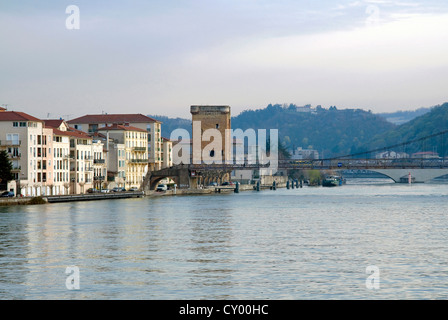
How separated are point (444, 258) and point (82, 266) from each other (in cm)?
1589

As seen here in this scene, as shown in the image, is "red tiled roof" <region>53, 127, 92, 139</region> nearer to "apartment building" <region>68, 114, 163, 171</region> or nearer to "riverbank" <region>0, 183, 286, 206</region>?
"riverbank" <region>0, 183, 286, 206</region>

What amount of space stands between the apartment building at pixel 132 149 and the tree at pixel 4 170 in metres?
41.4

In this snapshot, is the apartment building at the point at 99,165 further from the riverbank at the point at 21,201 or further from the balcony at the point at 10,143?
the riverbank at the point at 21,201

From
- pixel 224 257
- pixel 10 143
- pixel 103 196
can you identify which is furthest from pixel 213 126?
pixel 224 257

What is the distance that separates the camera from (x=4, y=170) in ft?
308

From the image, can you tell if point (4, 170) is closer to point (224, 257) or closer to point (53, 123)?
point (53, 123)

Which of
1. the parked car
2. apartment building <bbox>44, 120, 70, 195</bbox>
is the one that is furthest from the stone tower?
the parked car

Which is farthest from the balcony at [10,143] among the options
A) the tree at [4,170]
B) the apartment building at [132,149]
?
the apartment building at [132,149]

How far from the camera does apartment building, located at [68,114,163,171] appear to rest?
484ft

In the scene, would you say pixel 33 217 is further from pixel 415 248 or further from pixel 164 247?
pixel 415 248

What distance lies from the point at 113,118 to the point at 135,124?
3.87 meters

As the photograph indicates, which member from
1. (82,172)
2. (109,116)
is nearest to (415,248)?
(82,172)

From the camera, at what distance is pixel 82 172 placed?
398ft

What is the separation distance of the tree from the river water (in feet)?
77.3
